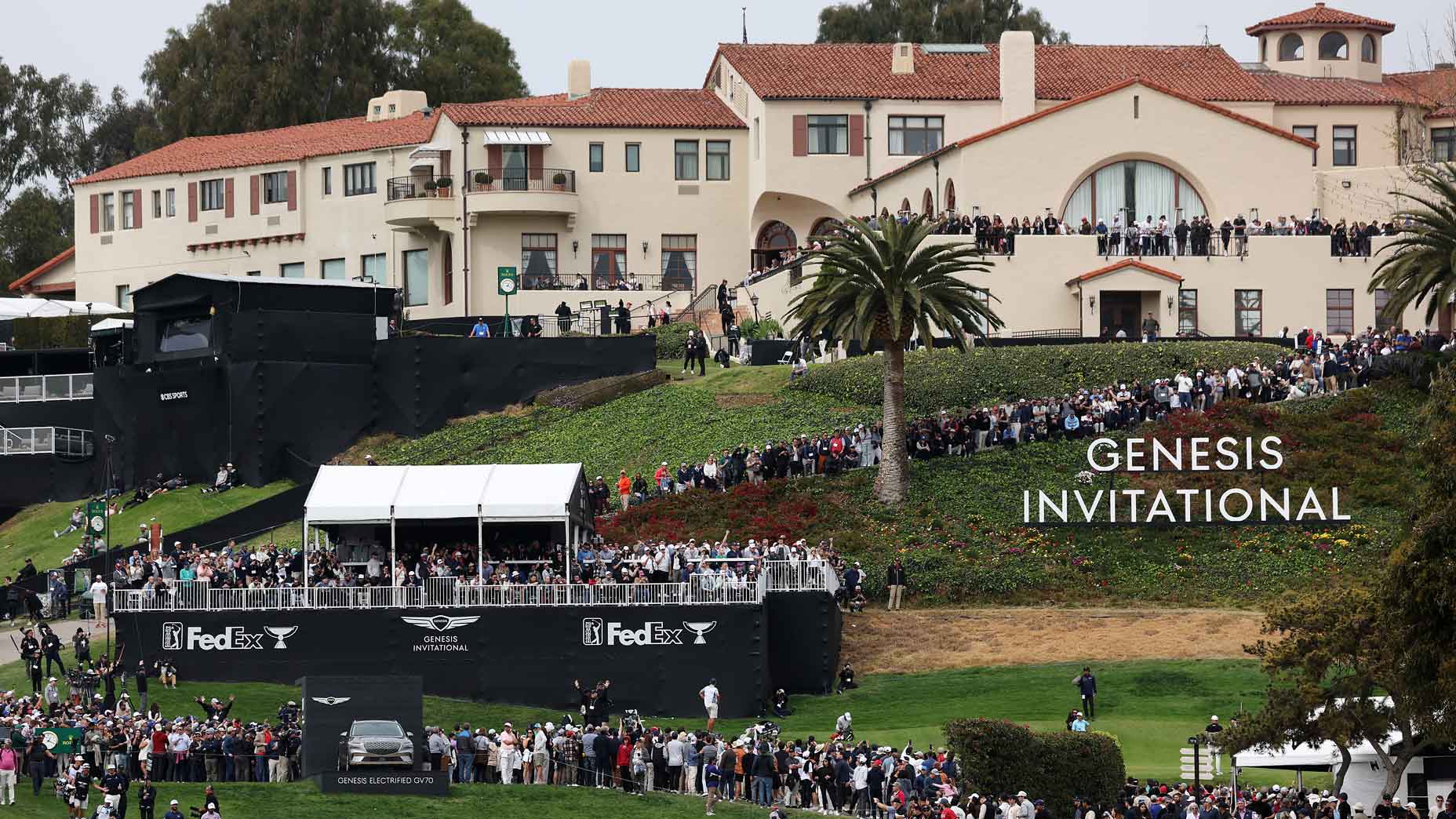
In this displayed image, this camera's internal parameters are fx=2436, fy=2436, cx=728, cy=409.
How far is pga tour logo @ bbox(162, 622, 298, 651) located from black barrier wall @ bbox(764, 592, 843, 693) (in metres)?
10.2

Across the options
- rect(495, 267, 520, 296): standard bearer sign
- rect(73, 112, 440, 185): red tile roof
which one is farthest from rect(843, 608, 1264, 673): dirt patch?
rect(73, 112, 440, 185): red tile roof

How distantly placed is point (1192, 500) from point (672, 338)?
23.1 m

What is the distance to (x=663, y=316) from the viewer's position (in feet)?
271

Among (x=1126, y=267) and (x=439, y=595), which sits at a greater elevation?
(x=1126, y=267)

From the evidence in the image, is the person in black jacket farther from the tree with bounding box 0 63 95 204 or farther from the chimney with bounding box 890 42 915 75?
the tree with bounding box 0 63 95 204

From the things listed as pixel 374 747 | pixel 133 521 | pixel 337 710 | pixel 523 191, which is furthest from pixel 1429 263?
pixel 133 521

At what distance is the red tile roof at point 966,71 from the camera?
87.8 metres

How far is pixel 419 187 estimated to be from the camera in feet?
288

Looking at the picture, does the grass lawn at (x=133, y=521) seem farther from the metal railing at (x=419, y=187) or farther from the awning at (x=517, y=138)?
the awning at (x=517, y=138)

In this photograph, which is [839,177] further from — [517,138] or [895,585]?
[895,585]

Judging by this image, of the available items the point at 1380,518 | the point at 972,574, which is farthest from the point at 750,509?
the point at 1380,518

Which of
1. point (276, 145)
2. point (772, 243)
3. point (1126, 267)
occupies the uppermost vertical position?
point (276, 145)

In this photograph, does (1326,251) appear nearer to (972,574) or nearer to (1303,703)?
(972,574)

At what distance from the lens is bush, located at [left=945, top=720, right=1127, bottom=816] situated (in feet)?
134
